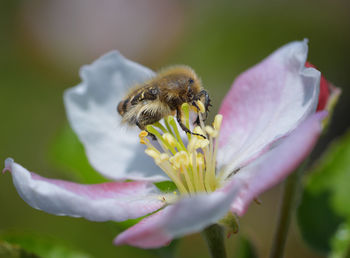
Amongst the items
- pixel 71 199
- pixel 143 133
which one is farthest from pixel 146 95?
pixel 71 199

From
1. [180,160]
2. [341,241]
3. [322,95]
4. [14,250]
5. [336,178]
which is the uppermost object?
[322,95]

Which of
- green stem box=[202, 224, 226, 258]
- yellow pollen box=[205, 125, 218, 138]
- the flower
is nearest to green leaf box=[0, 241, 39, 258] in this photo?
the flower

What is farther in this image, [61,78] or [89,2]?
[89,2]

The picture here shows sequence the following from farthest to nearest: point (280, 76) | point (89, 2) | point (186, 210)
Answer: point (89, 2) → point (280, 76) → point (186, 210)

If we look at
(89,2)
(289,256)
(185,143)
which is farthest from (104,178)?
(89,2)

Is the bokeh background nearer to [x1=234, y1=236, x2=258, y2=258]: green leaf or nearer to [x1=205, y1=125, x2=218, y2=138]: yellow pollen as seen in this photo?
[x1=234, y1=236, x2=258, y2=258]: green leaf

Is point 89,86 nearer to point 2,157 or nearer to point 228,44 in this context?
point 2,157

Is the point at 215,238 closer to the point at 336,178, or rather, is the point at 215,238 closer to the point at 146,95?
the point at 146,95
